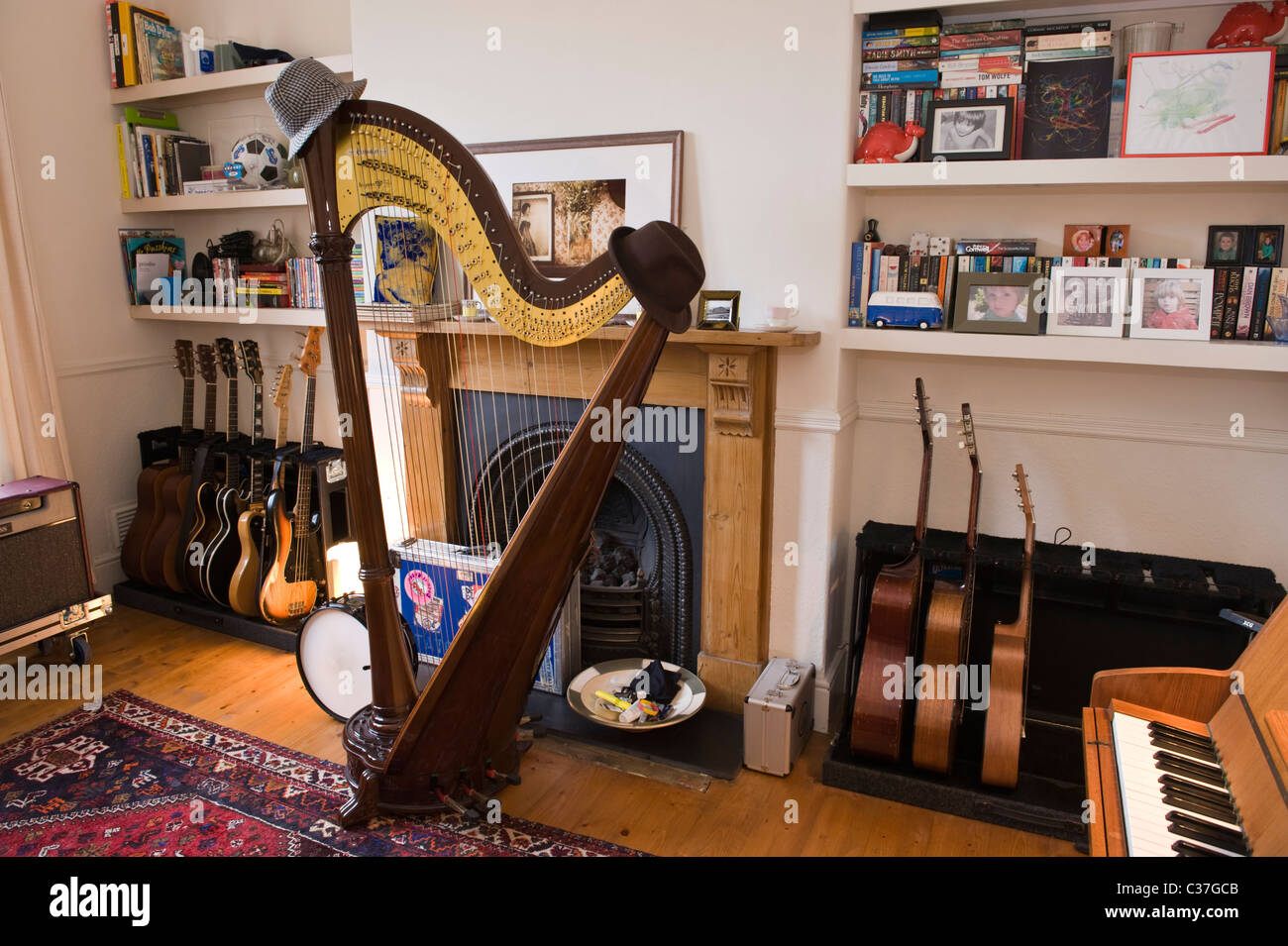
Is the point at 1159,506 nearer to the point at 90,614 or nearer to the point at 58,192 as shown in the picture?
the point at 90,614

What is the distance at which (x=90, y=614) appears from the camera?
3092 millimetres

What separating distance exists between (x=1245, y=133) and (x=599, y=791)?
227 cm

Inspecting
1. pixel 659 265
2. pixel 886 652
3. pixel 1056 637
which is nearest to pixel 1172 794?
pixel 886 652

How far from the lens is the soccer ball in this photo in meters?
3.32

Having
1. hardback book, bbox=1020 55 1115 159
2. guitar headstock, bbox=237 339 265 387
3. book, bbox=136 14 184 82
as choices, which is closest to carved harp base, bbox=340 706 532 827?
guitar headstock, bbox=237 339 265 387

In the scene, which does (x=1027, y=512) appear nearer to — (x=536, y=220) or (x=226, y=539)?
(x=536, y=220)

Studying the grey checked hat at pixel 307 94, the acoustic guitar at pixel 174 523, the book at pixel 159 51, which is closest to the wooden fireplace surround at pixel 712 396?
the grey checked hat at pixel 307 94

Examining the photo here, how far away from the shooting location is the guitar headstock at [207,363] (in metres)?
3.52

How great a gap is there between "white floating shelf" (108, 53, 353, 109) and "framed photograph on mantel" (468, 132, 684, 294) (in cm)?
86

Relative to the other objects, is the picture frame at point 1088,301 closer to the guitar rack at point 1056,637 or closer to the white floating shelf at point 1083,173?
the white floating shelf at point 1083,173

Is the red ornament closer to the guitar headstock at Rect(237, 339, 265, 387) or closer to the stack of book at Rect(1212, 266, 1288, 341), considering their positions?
the stack of book at Rect(1212, 266, 1288, 341)

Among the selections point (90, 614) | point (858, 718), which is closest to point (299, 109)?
point (858, 718)

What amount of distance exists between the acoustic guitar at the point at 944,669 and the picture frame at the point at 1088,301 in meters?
0.35
